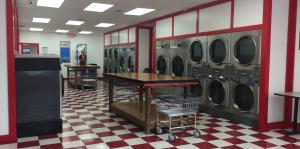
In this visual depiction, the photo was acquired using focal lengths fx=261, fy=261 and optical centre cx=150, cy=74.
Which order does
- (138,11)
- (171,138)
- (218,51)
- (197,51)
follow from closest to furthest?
(171,138) → (218,51) → (197,51) → (138,11)

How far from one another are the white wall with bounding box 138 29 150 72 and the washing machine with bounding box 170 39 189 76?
3129 millimetres

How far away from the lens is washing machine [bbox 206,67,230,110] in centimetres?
590

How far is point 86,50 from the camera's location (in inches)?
650

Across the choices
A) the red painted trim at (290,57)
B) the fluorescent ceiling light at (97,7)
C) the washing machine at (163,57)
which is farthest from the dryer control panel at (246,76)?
the fluorescent ceiling light at (97,7)

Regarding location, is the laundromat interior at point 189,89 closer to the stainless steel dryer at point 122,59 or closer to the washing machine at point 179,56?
the washing machine at point 179,56

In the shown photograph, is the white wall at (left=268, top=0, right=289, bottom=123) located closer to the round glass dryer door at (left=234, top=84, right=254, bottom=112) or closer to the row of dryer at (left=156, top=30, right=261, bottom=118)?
the row of dryer at (left=156, top=30, right=261, bottom=118)

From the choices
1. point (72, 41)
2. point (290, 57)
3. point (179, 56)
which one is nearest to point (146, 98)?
point (290, 57)

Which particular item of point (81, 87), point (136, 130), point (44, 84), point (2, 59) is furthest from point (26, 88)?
point (81, 87)

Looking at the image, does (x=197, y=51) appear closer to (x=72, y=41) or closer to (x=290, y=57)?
(x=290, y=57)

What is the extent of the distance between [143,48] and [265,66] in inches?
262

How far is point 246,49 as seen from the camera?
5.36 metres

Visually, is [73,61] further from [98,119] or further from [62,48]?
[98,119]

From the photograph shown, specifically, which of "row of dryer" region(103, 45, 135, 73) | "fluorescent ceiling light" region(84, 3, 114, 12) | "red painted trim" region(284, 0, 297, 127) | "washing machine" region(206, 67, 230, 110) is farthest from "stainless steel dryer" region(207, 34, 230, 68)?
"row of dryer" region(103, 45, 135, 73)

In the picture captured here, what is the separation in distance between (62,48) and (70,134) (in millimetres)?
12311
